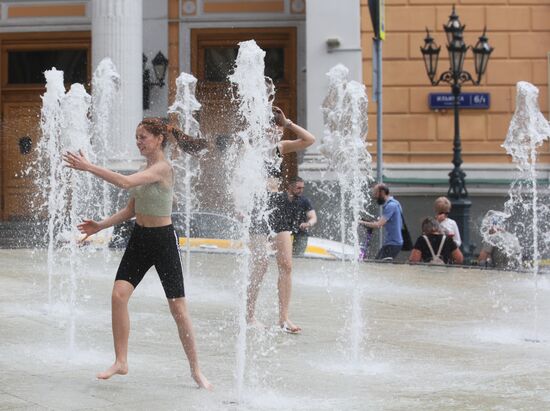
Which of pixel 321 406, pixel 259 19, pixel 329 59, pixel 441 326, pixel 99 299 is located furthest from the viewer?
pixel 259 19

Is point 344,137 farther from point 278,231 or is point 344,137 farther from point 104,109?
point 278,231

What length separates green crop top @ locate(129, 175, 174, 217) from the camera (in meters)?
6.36

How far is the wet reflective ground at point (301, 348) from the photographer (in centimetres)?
610

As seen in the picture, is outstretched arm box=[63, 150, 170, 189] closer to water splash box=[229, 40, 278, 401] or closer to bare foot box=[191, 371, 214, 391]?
water splash box=[229, 40, 278, 401]

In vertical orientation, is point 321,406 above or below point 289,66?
below

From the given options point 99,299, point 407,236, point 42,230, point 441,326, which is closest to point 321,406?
point 441,326

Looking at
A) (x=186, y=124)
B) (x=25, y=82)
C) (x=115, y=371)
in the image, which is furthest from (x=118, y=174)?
(x=25, y=82)

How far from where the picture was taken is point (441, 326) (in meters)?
9.12

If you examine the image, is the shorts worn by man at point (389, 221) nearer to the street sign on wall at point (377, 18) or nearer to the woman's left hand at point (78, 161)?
the street sign on wall at point (377, 18)

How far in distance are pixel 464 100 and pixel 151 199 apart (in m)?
14.7

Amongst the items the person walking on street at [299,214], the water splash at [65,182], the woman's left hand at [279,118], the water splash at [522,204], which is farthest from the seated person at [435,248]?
the woman's left hand at [279,118]

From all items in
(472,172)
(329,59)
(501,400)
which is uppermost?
(329,59)

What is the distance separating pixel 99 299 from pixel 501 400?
5224 mm

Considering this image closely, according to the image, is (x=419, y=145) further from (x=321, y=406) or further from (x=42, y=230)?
(x=321, y=406)
